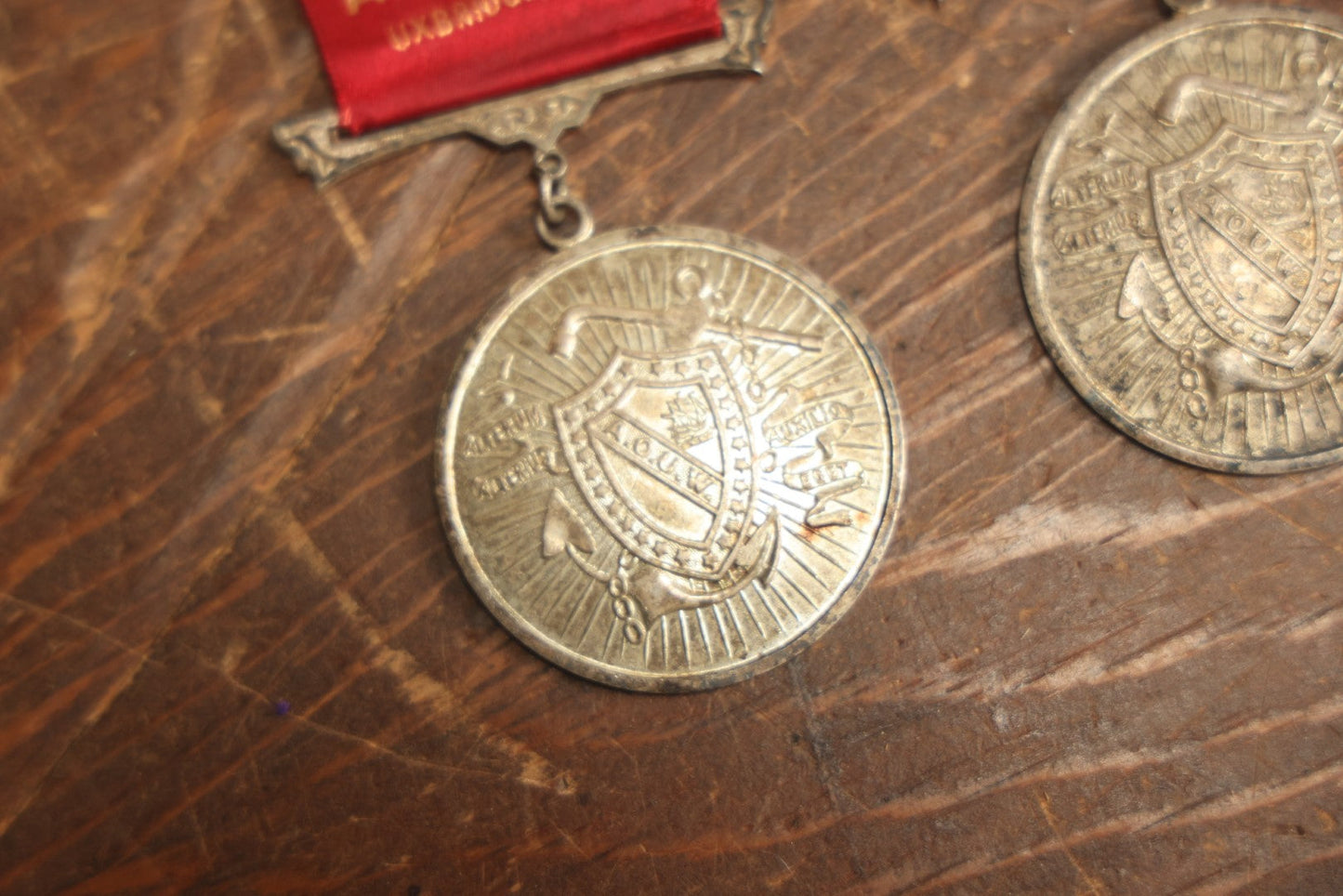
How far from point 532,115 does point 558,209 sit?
0.42ft

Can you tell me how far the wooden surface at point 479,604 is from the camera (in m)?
1.15

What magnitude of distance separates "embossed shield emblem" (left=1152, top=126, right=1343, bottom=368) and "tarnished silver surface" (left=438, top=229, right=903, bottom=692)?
17.6 inches

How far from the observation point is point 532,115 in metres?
1.22

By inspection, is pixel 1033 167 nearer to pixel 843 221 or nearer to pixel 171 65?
pixel 843 221

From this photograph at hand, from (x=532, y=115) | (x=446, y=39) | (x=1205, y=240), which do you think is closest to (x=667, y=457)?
(x=532, y=115)

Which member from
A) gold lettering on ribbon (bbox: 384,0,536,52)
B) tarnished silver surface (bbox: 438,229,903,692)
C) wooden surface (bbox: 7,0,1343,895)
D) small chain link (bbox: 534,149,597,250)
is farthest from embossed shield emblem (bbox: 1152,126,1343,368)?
gold lettering on ribbon (bbox: 384,0,536,52)

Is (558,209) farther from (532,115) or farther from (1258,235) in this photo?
(1258,235)

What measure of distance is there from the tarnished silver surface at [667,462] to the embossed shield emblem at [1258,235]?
45cm

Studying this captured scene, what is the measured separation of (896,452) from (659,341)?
35 centimetres

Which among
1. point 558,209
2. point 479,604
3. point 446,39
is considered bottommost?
point 479,604

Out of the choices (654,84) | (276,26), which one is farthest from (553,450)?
(276,26)

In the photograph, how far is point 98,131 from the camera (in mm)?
1213

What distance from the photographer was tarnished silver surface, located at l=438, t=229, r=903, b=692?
1.14m

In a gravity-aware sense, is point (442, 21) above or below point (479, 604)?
above
